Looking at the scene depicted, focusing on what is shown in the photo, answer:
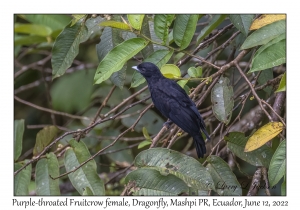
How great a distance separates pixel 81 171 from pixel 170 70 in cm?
86

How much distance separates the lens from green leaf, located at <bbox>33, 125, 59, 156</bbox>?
334 centimetres

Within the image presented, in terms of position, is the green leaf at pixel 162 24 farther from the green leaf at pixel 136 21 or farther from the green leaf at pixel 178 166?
the green leaf at pixel 178 166

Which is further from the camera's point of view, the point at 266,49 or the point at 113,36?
the point at 113,36

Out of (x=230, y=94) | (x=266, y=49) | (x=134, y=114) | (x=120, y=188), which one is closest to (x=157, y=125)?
(x=134, y=114)

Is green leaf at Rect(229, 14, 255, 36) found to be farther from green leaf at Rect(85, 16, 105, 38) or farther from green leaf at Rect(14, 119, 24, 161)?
green leaf at Rect(14, 119, 24, 161)

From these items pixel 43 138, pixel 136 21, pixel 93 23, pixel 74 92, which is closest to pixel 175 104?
pixel 136 21

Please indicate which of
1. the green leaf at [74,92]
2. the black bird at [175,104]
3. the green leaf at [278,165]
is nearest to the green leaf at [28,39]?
the green leaf at [74,92]

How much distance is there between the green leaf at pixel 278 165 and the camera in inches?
104

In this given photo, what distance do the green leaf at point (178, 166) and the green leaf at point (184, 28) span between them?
73cm

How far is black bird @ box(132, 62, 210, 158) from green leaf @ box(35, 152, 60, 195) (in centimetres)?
81

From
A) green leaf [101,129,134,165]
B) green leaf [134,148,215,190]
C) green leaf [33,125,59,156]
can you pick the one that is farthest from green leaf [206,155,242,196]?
green leaf [101,129,134,165]

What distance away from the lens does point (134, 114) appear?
4.43 meters
